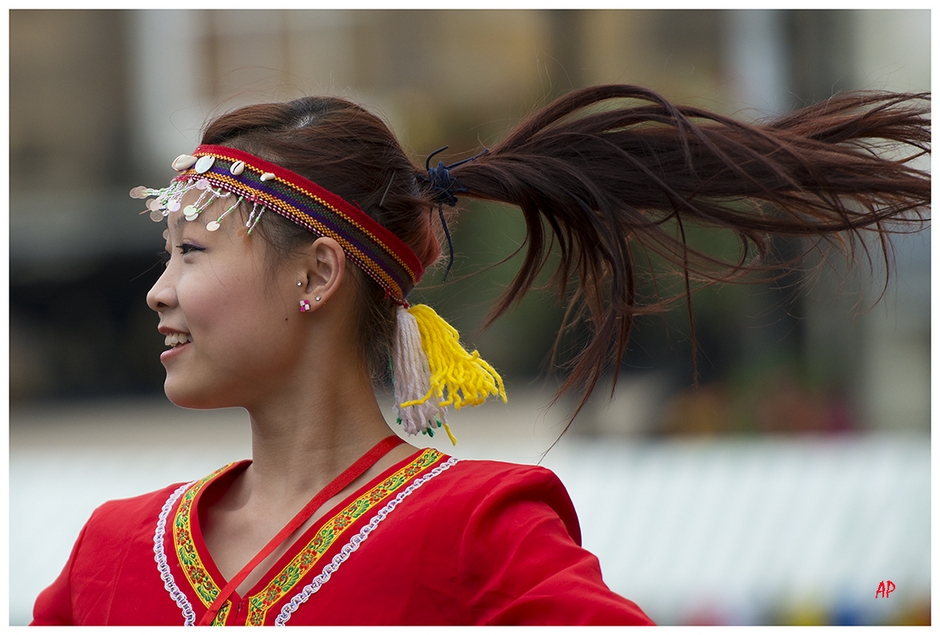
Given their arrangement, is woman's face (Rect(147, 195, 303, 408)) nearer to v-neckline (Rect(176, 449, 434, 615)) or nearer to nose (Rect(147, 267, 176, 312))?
nose (Rect(147, 267, 176, 312))

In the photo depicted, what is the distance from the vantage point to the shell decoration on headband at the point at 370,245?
5.66ft

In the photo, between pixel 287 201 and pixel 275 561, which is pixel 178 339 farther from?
pixel 275 561

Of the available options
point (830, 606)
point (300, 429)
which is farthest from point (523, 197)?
point (830, 606)

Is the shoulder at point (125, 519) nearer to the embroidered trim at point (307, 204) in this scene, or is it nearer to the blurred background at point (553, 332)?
the embroidered trim at point (307, 204)

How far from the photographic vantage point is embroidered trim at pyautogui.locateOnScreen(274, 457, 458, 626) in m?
1.55

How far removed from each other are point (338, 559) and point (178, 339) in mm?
467

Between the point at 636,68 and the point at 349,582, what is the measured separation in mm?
4928

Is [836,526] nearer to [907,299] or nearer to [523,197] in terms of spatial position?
[907,299]

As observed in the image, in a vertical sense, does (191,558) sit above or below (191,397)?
below

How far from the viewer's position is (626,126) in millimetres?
1834

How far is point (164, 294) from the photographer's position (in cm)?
170

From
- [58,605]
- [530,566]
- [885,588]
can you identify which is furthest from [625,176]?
[885,588]

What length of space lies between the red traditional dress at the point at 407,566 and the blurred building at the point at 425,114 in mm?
3261

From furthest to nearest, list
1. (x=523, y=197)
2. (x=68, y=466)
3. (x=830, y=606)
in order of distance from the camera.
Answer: (x=68, y=466) → (x=830, y=606) → (x=523, y=197)
